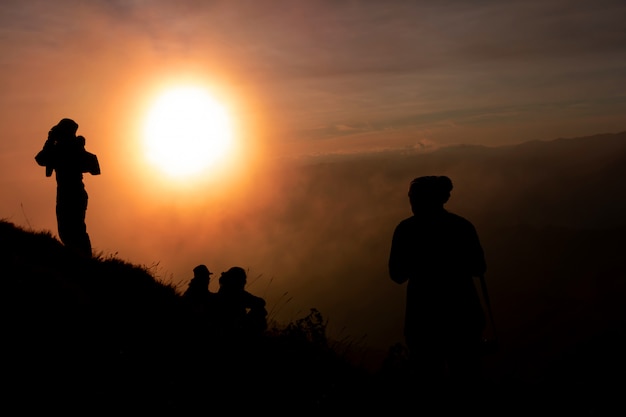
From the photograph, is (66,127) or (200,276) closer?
(200,276)

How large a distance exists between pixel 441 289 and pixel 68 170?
9927 mm

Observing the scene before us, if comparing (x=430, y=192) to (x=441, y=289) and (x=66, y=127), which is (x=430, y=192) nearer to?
(x=441, y=289)

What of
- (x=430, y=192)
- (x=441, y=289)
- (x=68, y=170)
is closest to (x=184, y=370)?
(x=441, y=289)

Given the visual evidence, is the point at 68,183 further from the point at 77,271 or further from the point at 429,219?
the point at 429,219

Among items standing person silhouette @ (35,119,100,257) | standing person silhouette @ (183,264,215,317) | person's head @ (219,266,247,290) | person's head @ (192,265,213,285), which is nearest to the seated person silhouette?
person's head @ (219,266,247,290)

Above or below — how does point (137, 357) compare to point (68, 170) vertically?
below

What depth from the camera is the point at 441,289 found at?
5773 mm

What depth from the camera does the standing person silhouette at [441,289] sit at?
568 centimetres

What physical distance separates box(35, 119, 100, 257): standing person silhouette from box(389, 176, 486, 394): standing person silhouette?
8.91m

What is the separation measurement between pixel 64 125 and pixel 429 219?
383 inches

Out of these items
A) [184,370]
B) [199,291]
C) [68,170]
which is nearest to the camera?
[184,370]

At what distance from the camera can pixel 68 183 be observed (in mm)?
12570

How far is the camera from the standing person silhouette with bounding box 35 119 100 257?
40.4ft

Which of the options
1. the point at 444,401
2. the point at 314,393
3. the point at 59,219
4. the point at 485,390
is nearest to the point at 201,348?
the point at 314,393
